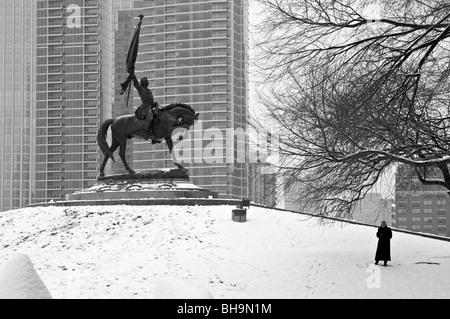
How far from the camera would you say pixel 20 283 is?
208 inches

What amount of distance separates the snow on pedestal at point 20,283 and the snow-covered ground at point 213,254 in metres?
10.3

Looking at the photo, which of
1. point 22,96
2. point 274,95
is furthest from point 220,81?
point 274,95

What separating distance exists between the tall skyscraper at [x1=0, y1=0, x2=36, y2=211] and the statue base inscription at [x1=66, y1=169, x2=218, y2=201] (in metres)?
96.7

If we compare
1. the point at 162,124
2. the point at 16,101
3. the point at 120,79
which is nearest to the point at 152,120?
the point at 162,124

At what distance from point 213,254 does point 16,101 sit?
111816 mm

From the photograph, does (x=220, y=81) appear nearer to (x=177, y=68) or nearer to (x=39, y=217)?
(x=177, y=68)

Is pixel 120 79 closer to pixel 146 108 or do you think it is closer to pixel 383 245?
pixel 146 108

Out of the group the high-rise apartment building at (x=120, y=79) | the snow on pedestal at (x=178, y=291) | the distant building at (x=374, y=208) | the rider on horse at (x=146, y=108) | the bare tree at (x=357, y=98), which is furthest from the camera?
the high-rise apartment building at (x=120, y=79)

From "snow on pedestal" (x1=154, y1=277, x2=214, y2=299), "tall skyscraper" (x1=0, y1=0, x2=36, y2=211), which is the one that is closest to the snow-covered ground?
"snow on pedestal" (x1=154, y1=277, x2=214, y2=299)

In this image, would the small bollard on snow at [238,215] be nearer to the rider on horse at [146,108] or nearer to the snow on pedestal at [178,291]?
the rider on horse at [146,108]

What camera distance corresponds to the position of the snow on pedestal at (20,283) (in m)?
5.23

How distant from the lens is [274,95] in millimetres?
17484

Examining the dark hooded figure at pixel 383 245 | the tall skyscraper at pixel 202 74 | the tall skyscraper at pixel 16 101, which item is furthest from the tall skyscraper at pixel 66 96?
the dark hooded figure at pixel 383 245
